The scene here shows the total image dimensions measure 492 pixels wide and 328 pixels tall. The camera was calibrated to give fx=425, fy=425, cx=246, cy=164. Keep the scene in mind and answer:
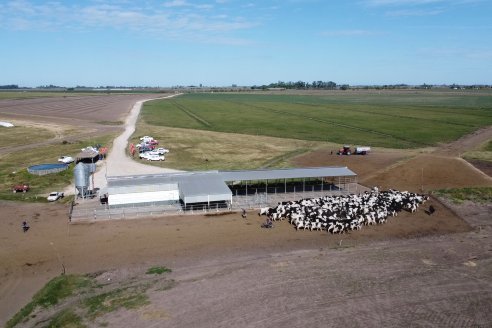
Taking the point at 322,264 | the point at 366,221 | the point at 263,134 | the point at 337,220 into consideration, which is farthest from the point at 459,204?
the point at 263,134

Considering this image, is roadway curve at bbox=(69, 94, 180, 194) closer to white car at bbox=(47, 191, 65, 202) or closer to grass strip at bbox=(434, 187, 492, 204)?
white car at bbox=(47, 191, 65, 202)

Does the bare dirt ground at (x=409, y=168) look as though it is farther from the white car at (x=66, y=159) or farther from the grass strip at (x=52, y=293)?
the grass strip at (x=52, y=293)

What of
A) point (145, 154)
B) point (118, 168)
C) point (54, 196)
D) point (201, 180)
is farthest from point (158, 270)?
point (145, 154)

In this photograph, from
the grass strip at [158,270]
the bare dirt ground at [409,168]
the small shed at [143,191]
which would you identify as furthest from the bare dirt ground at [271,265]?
the bare dirt ground at [409,168]

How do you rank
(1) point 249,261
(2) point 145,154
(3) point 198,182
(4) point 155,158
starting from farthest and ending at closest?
1. (2) point 145,154
2. (4) point 155,158
3. (3) point 198,182
4. (1) point 249,261

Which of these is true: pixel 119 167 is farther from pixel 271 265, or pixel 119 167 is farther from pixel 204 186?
pixel 271 265

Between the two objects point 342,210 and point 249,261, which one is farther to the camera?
point 342,210

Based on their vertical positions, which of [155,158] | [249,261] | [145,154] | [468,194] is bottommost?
[249,261]
